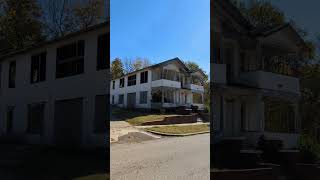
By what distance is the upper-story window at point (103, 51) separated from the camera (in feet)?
15.4

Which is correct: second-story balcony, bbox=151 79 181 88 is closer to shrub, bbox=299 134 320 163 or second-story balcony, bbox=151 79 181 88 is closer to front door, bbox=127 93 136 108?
front door, bbox=127 93 136 108

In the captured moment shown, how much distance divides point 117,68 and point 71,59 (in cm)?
126

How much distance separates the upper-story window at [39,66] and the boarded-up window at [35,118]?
0.29 m

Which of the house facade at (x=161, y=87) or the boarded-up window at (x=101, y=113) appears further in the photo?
the house facade at (x=161, y=87)

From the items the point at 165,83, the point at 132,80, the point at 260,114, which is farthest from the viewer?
the point at 165,83

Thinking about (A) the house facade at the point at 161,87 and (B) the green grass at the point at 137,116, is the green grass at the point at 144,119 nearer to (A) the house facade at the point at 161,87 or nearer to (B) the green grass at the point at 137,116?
(B) the green grass at the point at 137,116

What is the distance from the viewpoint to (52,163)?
15.5 feet

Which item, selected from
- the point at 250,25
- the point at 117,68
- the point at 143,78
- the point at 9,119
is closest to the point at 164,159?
the point at 143,78

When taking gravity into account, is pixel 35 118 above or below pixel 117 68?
below

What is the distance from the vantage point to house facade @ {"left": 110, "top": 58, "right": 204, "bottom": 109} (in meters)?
6.40

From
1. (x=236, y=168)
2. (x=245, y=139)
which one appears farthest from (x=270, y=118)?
(x=236, y=168)

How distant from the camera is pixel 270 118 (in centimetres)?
539

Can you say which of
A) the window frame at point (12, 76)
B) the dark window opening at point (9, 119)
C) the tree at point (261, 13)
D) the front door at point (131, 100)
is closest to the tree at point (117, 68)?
the front door at point (131, 100)

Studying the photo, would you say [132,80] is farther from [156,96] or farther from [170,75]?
[170,75]
